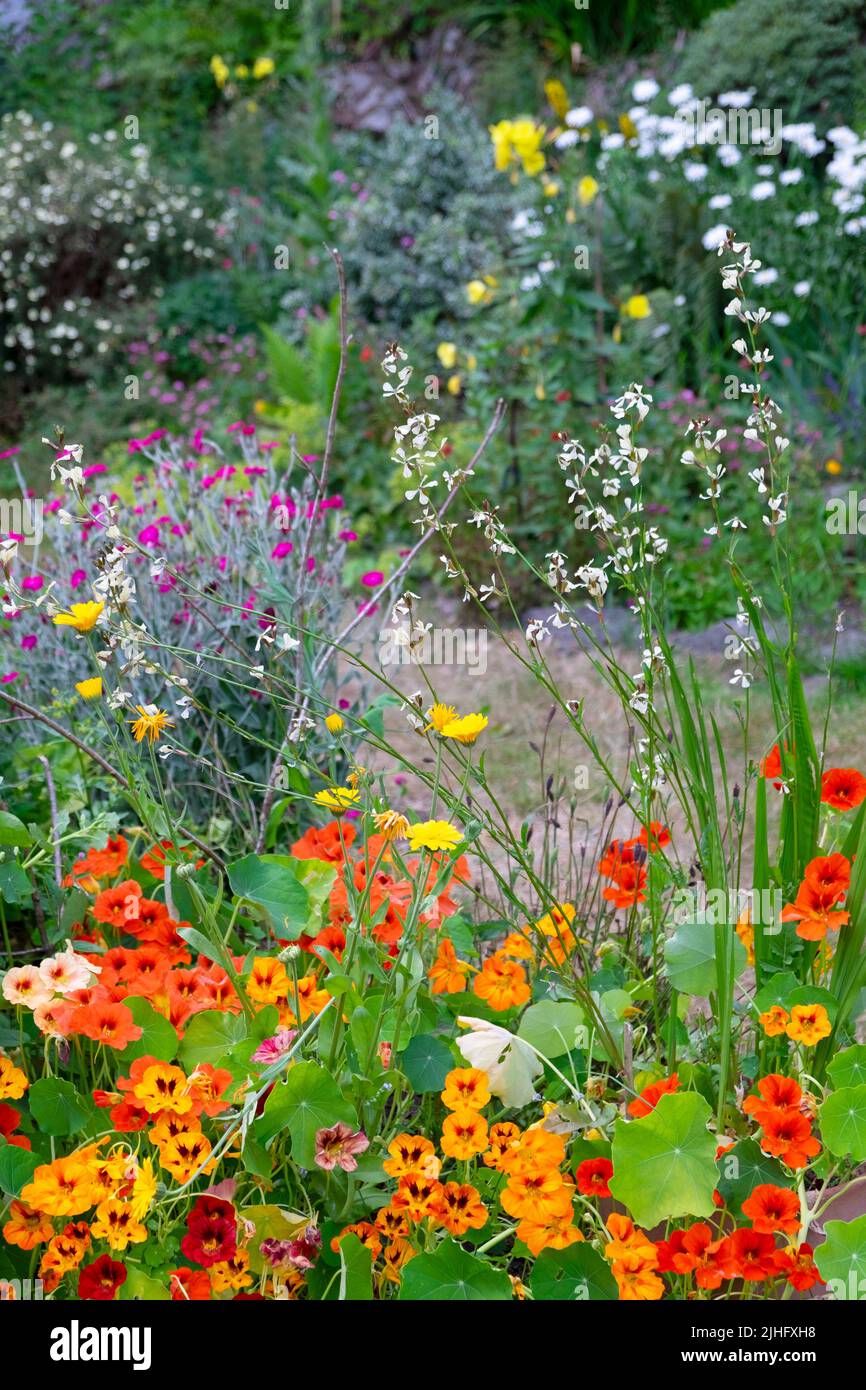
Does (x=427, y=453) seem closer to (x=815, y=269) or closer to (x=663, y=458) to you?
(x=663, y=458)

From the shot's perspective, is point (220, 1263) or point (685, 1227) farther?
point (685, 1227)

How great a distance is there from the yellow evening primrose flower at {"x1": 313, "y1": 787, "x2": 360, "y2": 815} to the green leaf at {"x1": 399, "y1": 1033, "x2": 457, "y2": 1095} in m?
0.32

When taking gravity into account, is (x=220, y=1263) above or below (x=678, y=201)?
below

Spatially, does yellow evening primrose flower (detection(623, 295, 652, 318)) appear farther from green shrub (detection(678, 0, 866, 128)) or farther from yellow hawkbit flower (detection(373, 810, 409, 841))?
yellow hawkbit flower (detection(373, 810, 409, 841))

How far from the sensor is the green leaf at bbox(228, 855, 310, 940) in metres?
1.82

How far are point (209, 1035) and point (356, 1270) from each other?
375 mm

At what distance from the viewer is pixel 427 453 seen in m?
1.82

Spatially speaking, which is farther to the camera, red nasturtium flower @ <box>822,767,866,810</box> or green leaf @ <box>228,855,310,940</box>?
red nasturtium flower @ <box>822,767,866,810</box>

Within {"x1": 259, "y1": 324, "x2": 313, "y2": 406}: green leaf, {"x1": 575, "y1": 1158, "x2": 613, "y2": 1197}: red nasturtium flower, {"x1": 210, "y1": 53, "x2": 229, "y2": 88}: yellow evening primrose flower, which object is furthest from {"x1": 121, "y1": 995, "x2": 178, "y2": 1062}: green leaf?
{"x1": 210, "y1": 53, "x2": 229, "y2": 88}: yellow evening primrose flower

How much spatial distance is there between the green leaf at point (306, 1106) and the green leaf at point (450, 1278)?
0.57 feet

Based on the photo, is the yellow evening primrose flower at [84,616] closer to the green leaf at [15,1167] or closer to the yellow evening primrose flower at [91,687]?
the yellow evening primrose flower at [91,687]

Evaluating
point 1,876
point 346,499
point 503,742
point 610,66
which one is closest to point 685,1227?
point 1,876

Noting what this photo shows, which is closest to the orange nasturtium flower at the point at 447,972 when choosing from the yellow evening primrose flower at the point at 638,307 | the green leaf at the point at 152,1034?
the green leaf at the point at 152,1034
